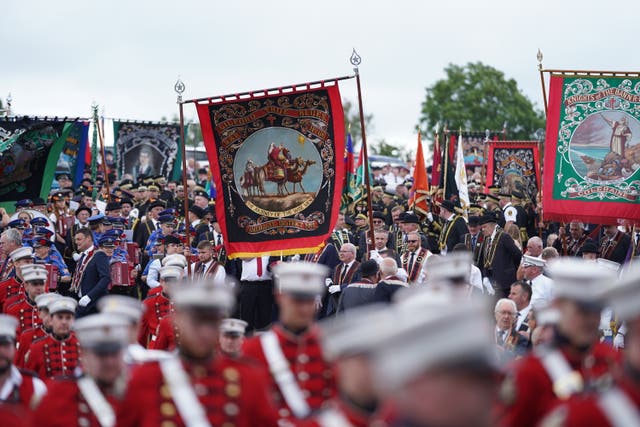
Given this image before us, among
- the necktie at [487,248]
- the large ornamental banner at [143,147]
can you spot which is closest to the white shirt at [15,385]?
the necktie at [487,248]

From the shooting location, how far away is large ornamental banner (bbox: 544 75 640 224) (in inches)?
563

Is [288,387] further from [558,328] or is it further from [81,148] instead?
[81,148]

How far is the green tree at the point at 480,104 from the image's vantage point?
69188 mm

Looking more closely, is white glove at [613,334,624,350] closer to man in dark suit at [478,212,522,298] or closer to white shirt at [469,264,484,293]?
white shirt at [469,264,484,293]

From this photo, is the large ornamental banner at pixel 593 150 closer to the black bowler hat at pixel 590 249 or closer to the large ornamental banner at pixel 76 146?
the black bowler hat at pixel 590 249

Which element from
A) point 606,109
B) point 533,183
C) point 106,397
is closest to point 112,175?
point 533,183

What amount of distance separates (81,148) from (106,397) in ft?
58.5

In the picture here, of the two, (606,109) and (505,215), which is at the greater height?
(606,109)

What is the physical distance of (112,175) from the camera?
3275 cm

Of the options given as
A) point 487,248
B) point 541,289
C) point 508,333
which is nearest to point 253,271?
point 487,248

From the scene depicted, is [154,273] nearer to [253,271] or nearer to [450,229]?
[253,271]

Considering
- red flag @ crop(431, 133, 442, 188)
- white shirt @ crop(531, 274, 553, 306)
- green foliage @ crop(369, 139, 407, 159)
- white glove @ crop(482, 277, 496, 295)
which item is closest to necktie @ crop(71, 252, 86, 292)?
white glove @ crop(482, 277, 496, 295)

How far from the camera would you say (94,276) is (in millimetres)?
14969

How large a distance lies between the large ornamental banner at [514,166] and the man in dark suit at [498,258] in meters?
6.09
